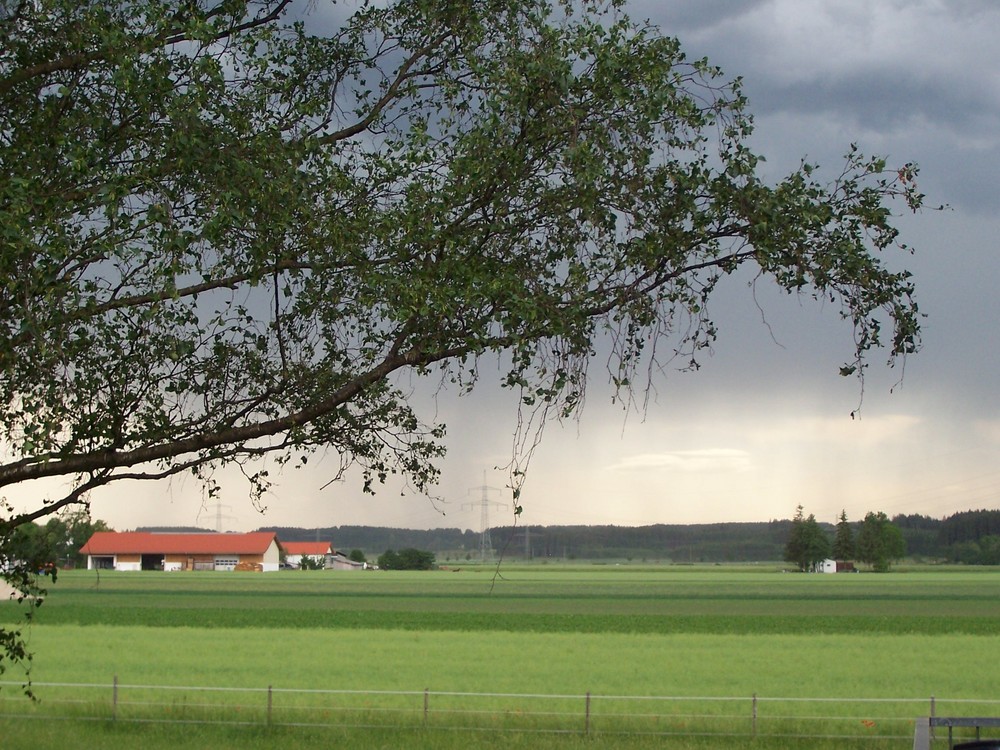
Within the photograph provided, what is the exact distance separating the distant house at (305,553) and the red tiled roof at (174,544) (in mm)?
17061

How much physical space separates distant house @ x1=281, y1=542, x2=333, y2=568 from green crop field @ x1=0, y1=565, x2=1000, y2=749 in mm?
107933

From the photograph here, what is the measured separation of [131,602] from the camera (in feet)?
263

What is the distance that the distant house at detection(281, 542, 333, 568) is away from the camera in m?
188

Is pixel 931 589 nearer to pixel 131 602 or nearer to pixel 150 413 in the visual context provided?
pixel 131 602

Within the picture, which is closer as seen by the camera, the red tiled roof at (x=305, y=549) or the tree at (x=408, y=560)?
the tree at (x=408, y=560)

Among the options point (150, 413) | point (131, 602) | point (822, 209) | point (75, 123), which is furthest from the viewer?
point (131, 602)

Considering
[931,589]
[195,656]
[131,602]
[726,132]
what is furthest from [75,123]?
[931,589]

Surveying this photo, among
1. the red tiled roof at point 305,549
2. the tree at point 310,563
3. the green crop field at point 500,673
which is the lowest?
the tree at point 310,563

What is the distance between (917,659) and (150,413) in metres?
35.5

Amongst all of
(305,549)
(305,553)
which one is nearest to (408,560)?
(305,553)

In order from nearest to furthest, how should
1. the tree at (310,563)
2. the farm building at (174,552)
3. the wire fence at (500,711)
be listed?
the wire fence at (500,711) → the farm building at (174,552) → the tree at (310,563)

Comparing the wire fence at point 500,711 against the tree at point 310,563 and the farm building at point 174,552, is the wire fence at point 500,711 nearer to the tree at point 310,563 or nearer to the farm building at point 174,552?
the farm building at point 174,552

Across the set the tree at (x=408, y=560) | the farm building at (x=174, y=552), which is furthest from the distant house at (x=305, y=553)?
the farm building at (x=174, y=552)

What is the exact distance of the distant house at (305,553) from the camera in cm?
18750
